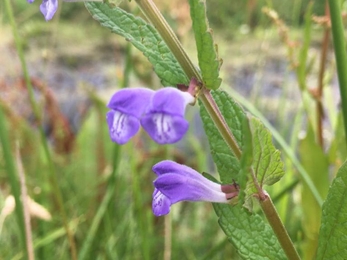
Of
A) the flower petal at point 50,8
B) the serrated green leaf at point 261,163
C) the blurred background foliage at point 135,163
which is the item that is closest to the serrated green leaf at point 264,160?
the serrated green leaf at point 261,163

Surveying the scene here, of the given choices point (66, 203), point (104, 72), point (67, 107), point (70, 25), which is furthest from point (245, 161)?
point (70, 25)

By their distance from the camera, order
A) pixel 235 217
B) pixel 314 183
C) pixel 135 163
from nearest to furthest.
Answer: pixel 235 217 → pixel 314 183 → pixel 135 163

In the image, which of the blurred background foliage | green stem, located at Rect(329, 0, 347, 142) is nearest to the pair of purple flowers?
green stem, located at Rect(329, 0, 347, 142)

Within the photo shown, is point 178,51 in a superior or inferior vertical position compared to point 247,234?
superior

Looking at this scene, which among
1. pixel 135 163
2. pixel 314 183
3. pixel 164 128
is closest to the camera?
pixel 164 128

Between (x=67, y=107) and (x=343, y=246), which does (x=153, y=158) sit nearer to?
(x=343, y=246)

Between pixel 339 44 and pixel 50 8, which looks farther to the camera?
pixel 339 44

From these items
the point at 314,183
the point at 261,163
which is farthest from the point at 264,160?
the point at 314,183

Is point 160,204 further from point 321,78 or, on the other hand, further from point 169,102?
point 321,78
